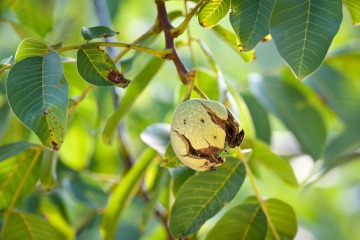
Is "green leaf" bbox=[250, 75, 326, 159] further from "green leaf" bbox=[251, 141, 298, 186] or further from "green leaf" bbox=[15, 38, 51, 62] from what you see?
"green leaf" bbox=[15, 38, 51, 62]

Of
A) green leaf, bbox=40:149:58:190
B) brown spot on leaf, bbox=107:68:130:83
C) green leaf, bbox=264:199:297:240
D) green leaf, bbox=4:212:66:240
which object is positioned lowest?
green leaf, bbox=264:199:297:240

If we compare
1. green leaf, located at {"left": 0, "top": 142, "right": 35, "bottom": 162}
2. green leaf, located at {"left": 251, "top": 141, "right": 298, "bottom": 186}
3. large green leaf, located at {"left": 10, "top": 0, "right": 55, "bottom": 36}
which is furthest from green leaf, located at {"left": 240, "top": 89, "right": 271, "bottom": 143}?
green leaf, located at {"left": 0, "top": 142, "right": 35, "bottom": 162}

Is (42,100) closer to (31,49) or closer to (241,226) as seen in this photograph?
(31,49)

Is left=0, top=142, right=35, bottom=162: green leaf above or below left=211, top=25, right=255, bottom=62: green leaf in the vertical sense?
below

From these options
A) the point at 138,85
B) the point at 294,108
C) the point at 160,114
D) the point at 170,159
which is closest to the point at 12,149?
the point at 138,85

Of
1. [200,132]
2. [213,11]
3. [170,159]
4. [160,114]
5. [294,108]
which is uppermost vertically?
[213,11]

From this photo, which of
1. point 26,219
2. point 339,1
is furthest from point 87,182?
point 339,1

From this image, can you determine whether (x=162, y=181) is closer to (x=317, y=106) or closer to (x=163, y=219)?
(x=163, y=219)

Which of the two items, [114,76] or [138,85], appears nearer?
[114,76]
